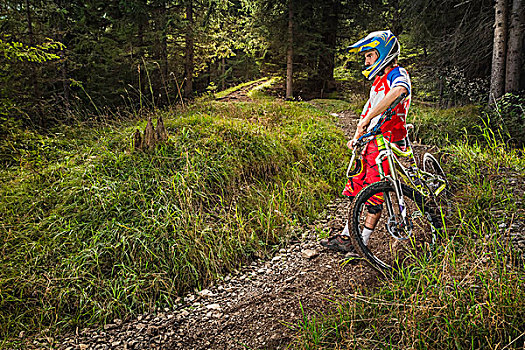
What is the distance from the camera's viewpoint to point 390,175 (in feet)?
10.6

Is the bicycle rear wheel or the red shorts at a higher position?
the red shorts

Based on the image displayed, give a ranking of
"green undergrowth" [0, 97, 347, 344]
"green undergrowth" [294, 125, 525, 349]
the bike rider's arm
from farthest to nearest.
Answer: "green undergrowth" [0, 97, 347, 344], the bike rider's arm, "green undergrowth" [294, 125, 525, 349]

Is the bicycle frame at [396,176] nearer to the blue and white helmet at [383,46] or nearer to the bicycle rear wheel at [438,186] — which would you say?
the bicycle rear wheel at [438,186]

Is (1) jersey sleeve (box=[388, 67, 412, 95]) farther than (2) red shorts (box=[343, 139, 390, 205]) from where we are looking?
No

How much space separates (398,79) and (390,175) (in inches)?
37.4

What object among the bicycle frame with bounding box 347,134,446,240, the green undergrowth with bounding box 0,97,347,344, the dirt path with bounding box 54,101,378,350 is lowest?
the dirt path with bounding box 54,101,378,350

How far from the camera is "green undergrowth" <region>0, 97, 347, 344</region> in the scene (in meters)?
3.22

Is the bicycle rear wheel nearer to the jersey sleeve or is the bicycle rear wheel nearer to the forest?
the forest

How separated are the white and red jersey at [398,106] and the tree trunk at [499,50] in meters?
5.50

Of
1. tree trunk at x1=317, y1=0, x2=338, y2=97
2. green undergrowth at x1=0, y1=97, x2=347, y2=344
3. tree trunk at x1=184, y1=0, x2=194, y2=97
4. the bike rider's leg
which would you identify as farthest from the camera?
tree trunk at x1=317, y1=0, x2=338, y2=97

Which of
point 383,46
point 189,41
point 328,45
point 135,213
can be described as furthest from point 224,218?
point 328,45

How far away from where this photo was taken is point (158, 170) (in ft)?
15.1

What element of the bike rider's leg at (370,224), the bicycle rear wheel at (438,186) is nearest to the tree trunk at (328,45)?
the bicycle rear wheel at (438,186)

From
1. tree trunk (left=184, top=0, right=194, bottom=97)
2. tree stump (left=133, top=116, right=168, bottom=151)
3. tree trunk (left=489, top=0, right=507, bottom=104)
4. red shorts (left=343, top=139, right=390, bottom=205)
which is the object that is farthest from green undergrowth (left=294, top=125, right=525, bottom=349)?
tree trunk (left=184, top=0, right=194, bottom=97)
